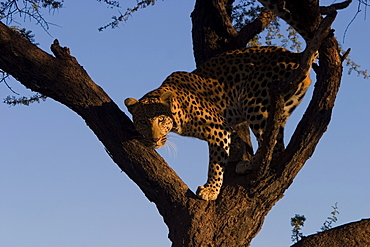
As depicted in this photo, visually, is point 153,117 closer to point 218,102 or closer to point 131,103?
point 131,103

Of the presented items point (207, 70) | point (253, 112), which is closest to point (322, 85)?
point (253, 112)

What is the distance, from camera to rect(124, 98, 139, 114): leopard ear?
25.8ft

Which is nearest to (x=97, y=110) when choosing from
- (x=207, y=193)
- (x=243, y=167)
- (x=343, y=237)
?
(x=207, y=193)

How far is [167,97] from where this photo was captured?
7.77 meters

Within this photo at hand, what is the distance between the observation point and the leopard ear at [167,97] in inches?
306

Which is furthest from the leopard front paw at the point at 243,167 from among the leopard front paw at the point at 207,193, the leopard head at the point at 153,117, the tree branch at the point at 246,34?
the tree branch at the point at 246,34

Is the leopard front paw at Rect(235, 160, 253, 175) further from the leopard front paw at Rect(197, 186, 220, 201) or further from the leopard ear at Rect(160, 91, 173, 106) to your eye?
the leopard ear at Rect(160, 91, 173, 106)

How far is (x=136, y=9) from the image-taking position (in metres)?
10.7

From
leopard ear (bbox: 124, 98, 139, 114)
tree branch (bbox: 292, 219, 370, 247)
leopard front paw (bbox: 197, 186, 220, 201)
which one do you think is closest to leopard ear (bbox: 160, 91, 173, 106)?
leopard ear (bbox: 124, 98, 139, 114)

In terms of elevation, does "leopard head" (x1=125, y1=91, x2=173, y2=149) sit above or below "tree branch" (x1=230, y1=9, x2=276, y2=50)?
below

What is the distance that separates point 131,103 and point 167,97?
0.38 metres

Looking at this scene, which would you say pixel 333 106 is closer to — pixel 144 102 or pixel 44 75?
pixel 144 102

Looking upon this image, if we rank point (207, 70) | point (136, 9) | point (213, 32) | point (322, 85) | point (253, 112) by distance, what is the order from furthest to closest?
1. point (136, 9)
2. point (213, 32)
3. point (207, 70)
4. point (253, 112)
5. point (322, 85)

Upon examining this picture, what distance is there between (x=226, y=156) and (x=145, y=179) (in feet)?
2.84
